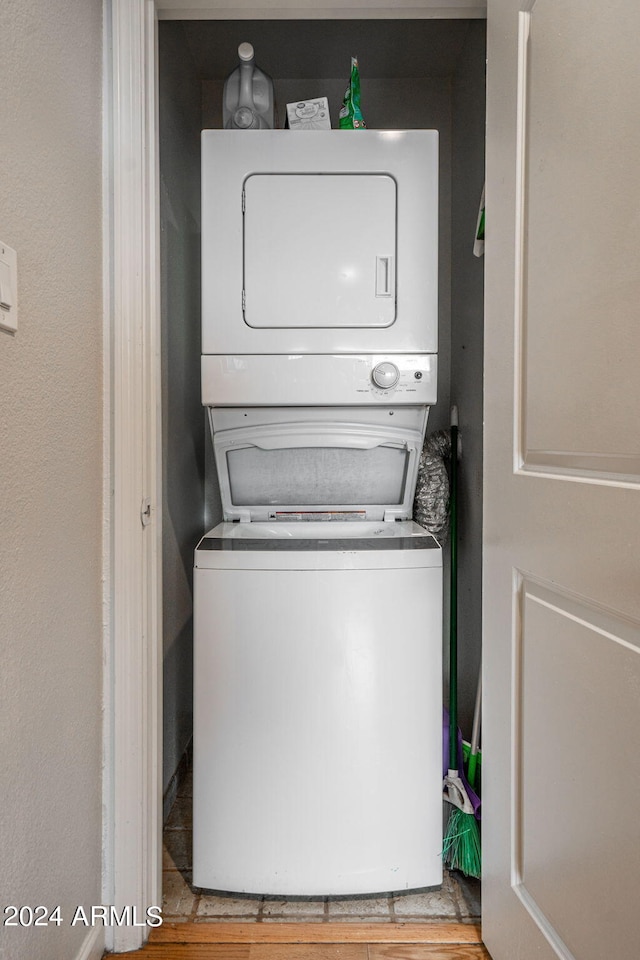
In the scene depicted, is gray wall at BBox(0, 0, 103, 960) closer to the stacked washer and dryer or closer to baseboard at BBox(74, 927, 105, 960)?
baseboard at BBox(74, 927, 105, 960)

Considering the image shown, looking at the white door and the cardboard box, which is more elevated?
the cardboard box

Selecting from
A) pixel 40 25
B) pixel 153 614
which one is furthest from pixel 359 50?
pixel 153 614

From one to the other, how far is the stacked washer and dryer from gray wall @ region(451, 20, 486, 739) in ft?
1.08

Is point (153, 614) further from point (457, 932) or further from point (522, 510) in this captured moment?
point (457, 932)

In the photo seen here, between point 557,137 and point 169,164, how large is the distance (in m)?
1.26

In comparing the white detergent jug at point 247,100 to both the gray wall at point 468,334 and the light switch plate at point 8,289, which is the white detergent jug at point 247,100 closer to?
the gray wall at point 468,334

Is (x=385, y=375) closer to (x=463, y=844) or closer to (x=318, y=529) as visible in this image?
(x=318, y=529)

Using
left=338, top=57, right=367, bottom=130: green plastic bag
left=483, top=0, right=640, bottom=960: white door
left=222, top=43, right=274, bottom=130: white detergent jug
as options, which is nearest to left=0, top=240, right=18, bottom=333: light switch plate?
left=483, top=0, right=640, bottom=960: white door

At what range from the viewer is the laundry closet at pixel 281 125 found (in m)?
1.88

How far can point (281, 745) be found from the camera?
1.44 metres

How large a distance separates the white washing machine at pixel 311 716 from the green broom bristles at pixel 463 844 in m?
0.17

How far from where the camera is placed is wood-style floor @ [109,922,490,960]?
1328 millimetres

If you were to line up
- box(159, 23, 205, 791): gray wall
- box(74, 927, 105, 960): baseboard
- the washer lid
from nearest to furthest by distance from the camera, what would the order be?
1. box(74, 927, 105, 960): baseboard
2. the washer lid
3. box(159, 23, 205, 791): gray wall

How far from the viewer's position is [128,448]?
4.32 feet
